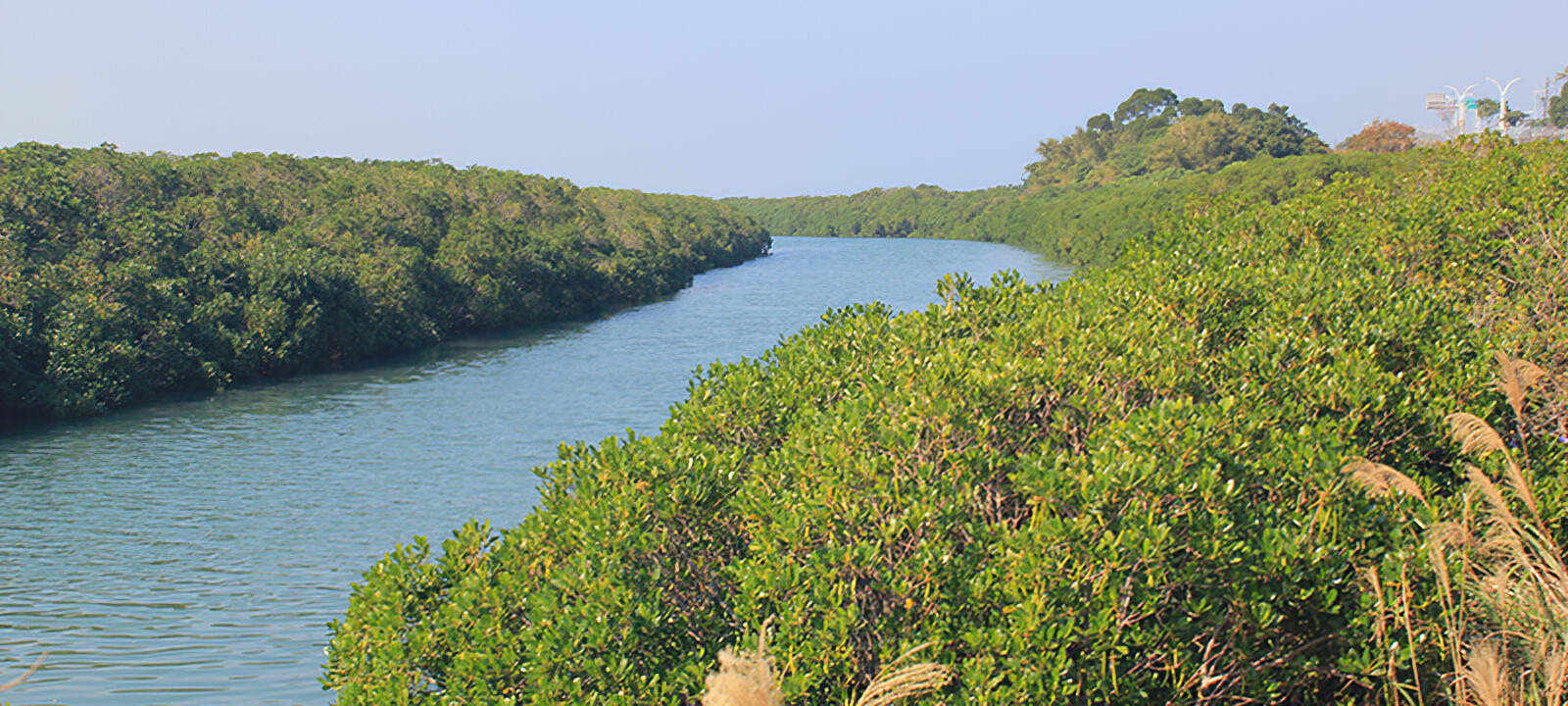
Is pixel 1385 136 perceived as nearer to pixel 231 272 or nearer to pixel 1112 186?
pixel 1112 186

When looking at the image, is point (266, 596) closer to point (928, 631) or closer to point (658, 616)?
point (658, 616)

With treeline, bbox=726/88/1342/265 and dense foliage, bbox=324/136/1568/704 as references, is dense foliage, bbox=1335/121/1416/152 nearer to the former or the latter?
treeline, bbox=726/88/1342/265

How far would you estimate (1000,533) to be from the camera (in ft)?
17.4

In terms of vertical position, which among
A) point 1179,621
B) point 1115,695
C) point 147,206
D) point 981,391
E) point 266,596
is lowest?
point 266,596

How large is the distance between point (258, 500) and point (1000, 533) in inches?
620

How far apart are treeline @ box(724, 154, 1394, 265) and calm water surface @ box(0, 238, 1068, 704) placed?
13326 millimetres

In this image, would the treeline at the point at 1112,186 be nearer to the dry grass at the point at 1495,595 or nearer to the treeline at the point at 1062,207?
the treeline at the point at 1062,207

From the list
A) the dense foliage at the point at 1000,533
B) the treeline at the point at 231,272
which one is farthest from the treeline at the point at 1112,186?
the treeline at the point at 231,272

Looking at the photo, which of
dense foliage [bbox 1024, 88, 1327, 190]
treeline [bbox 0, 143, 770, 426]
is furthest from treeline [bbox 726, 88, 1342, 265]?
treeline [bbox 0, 143, 770, 426]

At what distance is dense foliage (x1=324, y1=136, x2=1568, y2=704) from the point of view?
4.96 metres

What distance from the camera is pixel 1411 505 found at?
548cm

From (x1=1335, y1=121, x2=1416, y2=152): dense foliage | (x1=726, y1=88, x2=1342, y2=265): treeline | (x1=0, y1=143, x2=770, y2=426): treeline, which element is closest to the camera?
(x1=0, y1=143, x2=770, y2=426): treeline

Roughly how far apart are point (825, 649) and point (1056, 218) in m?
95.7

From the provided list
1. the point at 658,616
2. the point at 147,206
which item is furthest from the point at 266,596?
the point at 147,206
